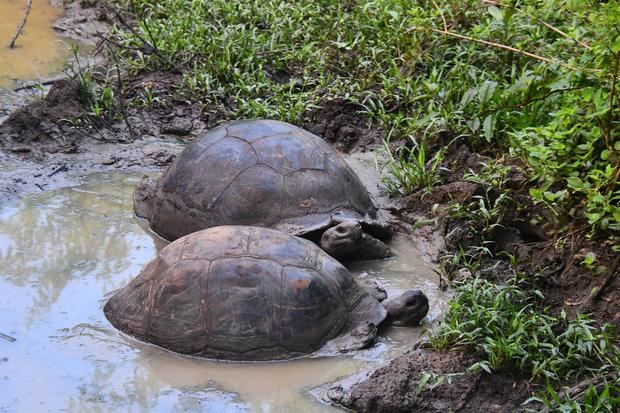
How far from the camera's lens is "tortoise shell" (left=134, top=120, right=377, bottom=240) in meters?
5.48

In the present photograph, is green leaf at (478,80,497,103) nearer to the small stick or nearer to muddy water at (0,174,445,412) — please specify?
muddy water at (0,174,445,412)

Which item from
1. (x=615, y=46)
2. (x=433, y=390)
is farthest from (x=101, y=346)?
(x=615, y=46)

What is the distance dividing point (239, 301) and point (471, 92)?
7.04ft

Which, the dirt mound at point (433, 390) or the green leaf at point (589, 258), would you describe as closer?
the dirt mound at point (433, 390)

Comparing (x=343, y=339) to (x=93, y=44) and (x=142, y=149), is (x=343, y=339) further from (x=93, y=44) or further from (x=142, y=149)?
(x=93, y=44)

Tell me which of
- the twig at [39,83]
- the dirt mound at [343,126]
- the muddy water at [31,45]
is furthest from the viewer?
the muddy water at [31,45]

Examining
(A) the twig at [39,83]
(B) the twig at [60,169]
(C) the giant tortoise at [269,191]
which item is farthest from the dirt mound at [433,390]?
(A) the twig at [39,83]

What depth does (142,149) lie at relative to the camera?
7.09 metres

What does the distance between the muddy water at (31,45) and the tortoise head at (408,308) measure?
4.79 m

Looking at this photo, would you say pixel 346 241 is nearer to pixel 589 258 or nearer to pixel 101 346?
pixel 589 258

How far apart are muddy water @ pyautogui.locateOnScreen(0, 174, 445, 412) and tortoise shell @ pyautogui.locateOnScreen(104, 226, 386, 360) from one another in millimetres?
86

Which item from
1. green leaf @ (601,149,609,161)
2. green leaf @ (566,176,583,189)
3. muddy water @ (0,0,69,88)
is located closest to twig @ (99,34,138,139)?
muddy water @ (0,0,69,88)

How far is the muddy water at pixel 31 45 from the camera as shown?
27.6 feet

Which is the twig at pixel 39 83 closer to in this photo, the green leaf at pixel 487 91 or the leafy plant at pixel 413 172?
the leafy plant at pixel 413 172
